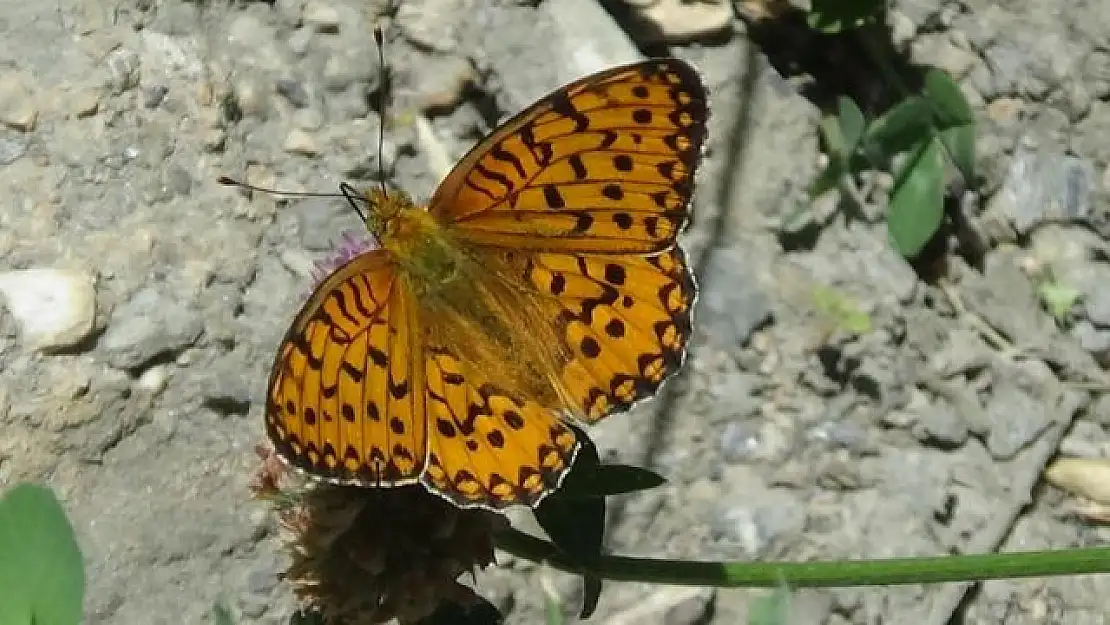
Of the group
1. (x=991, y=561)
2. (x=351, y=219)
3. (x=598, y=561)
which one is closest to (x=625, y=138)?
(x=598, y=561)

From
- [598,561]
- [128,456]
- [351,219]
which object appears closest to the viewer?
[598,561]

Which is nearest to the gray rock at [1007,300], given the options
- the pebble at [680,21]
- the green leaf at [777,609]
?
the pebble at [680,21]

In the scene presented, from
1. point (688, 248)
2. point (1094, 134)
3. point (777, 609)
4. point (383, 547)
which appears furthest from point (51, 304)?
point (1094, 134)

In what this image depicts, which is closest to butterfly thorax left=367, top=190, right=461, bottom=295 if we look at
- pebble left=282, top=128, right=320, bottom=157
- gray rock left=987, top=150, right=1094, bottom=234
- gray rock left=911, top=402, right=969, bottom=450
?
pebble left=282, top=128, right=320, bottom=157

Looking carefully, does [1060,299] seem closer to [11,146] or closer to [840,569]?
[840,569]

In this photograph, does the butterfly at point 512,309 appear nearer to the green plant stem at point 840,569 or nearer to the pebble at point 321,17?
the green plant stem at point 840,569

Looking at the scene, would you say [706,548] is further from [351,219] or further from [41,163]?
[41,163]
